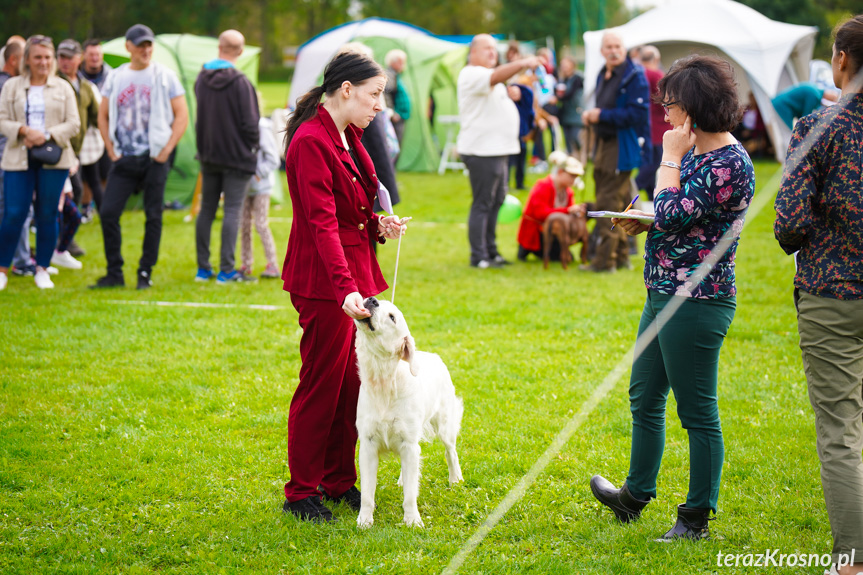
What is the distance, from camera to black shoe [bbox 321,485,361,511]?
370cm

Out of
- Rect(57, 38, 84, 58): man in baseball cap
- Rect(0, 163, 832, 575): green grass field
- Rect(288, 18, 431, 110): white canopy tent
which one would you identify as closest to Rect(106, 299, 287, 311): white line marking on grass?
Rect(0, 163, 832, 575): green grass field

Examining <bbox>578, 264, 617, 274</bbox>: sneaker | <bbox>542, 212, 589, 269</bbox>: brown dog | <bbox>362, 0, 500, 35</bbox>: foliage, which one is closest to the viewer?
<bbox>578, 264, 617, 274</bbox>: sneaker

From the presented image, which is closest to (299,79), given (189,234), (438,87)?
(438,87)

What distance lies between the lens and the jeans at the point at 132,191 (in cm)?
750

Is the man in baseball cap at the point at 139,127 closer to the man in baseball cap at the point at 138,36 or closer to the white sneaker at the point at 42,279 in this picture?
the man in baseball cap at the point at 138,36

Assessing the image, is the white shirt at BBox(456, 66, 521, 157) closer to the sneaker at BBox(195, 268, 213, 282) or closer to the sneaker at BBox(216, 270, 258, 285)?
the sneaker at BBox(216, 270, 258, 285)

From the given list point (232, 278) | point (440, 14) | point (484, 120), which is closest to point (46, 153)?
point (232, 278)

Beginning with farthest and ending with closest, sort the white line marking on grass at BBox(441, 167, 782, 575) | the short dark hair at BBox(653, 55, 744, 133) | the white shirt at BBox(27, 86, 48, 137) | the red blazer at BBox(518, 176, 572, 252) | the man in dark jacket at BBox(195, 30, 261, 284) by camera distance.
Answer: the red blazer at BBox(518, 176, 572, 252), the man in dark jacket at BBox(195, 30, 261, 284), the white shirt at BBox(27, 86, 48, 137), the white line marking on grass at BBox(441, 167, 782, 575), the short dark hair at BBox(653, 55, 744, 133)

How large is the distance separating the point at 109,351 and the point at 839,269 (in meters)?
4.96

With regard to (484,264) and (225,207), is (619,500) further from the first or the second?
(484,264)

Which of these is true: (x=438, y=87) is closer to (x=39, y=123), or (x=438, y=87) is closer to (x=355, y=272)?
(x=39, y=123)

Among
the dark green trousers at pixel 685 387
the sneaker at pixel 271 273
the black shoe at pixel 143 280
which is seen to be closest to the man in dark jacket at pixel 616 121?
the sneaker at pixel 271 273

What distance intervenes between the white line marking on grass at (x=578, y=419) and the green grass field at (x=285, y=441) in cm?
4

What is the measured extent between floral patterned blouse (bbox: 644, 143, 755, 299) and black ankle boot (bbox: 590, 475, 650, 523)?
3.21 feet
